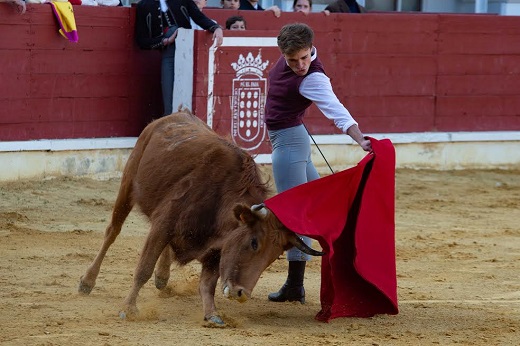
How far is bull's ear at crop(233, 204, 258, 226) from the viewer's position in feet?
16.6

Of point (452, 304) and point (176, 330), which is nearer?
point (176, 330)

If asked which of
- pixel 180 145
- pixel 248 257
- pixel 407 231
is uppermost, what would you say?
pixel 180 145

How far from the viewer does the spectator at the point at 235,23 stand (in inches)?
398

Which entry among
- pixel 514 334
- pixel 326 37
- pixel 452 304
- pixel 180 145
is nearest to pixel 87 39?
pixel 326 37

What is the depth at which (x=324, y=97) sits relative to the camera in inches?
211

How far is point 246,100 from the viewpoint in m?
10.3

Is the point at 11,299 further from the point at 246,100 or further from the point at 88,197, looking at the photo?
the point at 246,100

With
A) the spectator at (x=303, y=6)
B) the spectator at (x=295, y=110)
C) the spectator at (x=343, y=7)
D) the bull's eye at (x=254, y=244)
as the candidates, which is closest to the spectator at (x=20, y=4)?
the spectator at (x=303, y=6)

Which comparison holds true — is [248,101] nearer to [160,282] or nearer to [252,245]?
[160,282]

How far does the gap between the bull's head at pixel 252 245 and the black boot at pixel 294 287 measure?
70 centimetres

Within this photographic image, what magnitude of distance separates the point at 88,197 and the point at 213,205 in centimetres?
369

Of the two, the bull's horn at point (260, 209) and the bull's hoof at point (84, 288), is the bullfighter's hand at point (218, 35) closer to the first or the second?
the bull's hoof at point (84, 288)

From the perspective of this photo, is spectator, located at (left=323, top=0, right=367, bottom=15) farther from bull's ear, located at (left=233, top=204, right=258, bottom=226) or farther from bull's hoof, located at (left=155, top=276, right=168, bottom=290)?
bull's ear, located at (left=233, top=204, right=258, bottom=226)

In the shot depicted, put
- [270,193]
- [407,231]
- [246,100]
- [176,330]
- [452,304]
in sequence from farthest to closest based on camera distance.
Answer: [246,100] < [407,231] < [452,304] < [270,193] < [176,330]
